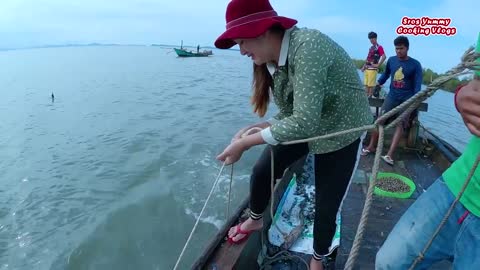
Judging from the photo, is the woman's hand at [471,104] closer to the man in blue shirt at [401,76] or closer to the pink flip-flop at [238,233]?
the pink flip-flop at [238,233]

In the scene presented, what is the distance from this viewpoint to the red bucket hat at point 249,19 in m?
1.39

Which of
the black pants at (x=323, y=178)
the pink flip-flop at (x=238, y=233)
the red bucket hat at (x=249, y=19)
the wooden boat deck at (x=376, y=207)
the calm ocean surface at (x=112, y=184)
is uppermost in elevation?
the red bucket hat at (x=249, y=19)

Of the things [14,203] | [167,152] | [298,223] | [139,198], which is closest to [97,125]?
[167,152]

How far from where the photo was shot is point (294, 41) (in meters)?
1.42

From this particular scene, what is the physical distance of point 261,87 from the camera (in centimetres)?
186

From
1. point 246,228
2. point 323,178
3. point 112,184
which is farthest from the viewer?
point 112,184

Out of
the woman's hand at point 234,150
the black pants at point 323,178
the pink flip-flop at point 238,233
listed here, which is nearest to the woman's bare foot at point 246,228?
A: the pink flip-flop at point 238,233

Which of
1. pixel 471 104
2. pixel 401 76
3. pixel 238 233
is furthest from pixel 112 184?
pixel 471 104

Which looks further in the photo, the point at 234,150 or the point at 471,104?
the point at 234,150

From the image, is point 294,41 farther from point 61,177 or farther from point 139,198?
point 61,177

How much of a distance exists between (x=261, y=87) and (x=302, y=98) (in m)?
0.55

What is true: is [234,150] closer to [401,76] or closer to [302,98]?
[302,98]

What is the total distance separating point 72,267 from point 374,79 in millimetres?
7413

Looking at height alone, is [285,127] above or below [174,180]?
Answer: above
